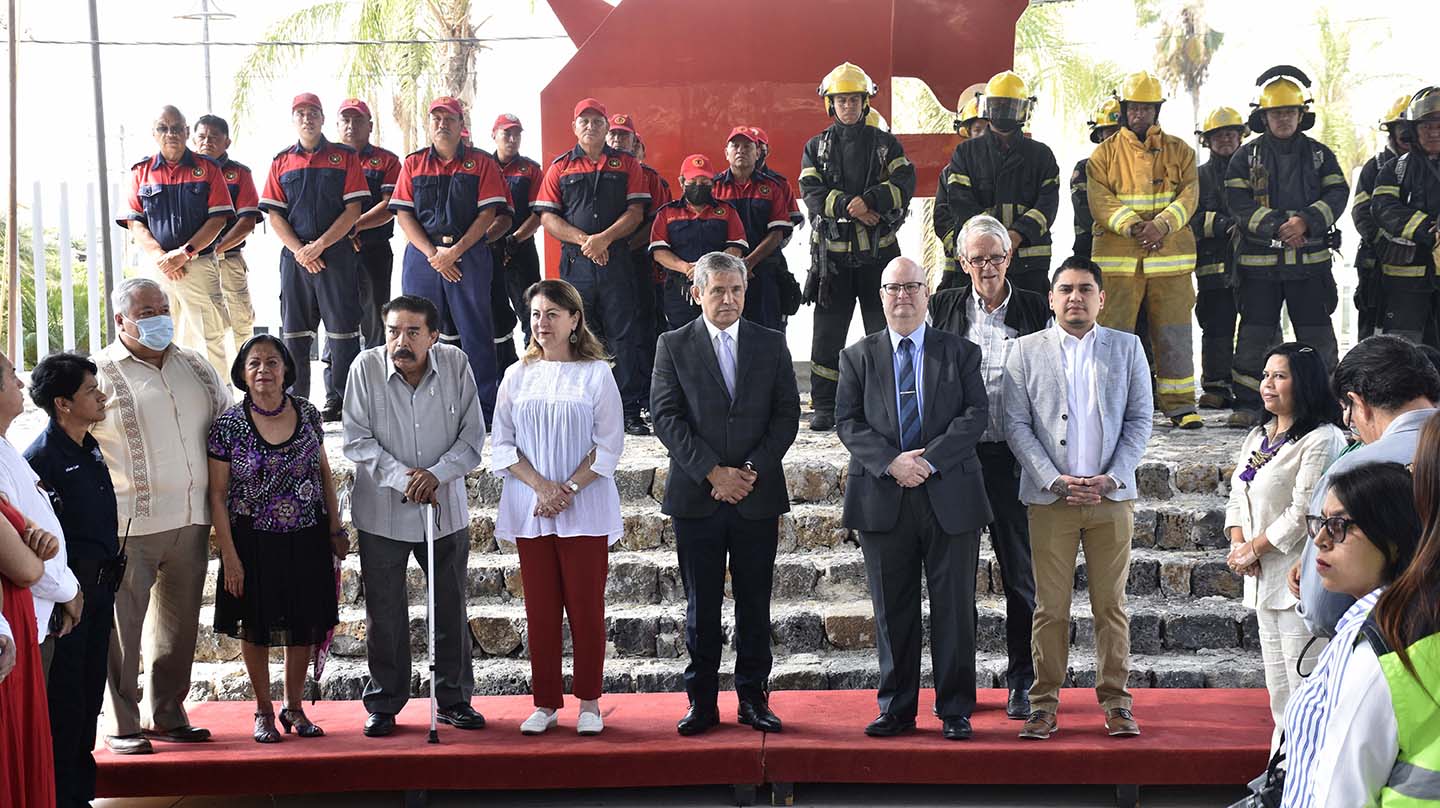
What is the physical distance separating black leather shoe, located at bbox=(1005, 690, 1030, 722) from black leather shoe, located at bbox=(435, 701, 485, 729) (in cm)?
188

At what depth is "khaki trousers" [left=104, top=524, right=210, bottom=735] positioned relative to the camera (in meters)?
4.72

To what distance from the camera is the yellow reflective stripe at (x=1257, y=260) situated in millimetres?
7445

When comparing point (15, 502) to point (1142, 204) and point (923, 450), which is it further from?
point (1142, 204)

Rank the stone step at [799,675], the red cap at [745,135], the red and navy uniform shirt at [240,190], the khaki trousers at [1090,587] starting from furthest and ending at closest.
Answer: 1. the red and navy uniform shirt at [240,190]
2. the red cap at [745,135]
3. the stone step at [799,675]
4. the khaki trousers at [1090,587]

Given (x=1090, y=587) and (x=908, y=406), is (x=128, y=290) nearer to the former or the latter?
(x=908, y=406)

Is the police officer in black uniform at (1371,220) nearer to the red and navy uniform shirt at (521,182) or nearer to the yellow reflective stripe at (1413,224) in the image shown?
the yellow reflective stripe at (1413,224)

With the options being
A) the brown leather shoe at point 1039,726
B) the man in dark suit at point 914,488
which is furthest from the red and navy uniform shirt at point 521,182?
the brown leather shoe at point 1039,726

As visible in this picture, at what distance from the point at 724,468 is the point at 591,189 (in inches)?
124

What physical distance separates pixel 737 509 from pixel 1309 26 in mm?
21540

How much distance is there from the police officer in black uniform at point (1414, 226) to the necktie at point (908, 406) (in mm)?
3944

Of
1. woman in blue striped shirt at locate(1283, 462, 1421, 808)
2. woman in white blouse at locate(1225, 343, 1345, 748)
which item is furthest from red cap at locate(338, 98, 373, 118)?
woman in blue striped shirt at locate(1283, 462, 1421, 808)

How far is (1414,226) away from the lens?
23.8 feet

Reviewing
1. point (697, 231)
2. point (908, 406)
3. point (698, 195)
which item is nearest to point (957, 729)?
point (908, 406)

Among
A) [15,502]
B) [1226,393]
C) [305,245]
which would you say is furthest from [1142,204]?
[15,502]
